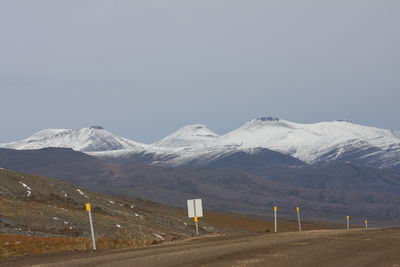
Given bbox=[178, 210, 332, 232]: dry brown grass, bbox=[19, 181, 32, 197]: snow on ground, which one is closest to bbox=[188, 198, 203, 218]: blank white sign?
bbox=[19, 181, 32, 197]: snow on ground

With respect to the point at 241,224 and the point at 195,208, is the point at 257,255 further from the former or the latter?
the point at 241,224

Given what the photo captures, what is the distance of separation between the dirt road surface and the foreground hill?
60.7 feet

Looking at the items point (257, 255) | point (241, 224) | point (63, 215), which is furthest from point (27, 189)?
point (241, 224)

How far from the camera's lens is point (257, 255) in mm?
19109

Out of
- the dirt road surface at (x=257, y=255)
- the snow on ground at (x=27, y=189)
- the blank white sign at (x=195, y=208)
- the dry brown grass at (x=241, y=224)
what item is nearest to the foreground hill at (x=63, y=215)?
the snow on ground at (x=27, y=189)

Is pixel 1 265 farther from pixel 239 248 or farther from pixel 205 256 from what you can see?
pixel 239 248

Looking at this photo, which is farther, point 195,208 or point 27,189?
point 27,189

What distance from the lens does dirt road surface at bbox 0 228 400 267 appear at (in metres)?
17.5

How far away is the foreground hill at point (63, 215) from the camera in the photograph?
54375 millimetres

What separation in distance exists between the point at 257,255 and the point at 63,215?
1781 inches

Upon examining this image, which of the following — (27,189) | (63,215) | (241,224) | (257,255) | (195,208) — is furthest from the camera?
(241,224)

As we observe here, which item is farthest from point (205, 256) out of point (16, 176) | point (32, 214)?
point (16, 176)

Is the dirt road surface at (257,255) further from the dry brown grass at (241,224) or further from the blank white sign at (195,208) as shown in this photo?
the dry brown grass at (241,224)

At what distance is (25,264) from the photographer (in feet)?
63.7
